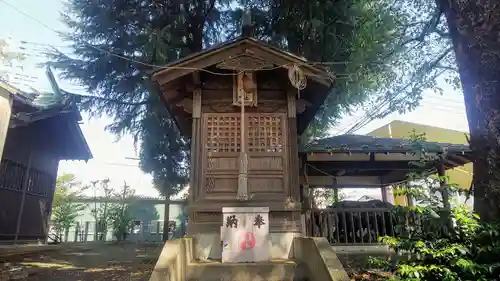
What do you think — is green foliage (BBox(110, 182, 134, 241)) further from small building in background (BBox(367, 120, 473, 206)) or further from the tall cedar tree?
small building in background (BBox(367, 120, 473, 206))

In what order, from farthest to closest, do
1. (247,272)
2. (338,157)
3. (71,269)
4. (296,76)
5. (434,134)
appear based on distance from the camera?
(434,134), (338,157), (296,76), (71,269), (247,272)

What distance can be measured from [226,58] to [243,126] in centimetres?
152

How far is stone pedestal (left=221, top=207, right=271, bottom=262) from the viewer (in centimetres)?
592

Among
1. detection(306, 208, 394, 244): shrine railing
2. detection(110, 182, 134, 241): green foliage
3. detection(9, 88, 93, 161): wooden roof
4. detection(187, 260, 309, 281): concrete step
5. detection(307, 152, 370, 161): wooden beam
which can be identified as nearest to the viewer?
detection(187, 260, 309, 281): concrete step

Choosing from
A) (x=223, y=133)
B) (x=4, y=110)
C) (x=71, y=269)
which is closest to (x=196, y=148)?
(x=223, y=133)

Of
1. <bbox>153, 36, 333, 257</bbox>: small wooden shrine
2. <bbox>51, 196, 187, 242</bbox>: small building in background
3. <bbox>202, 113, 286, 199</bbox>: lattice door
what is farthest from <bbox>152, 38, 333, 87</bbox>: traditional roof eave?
<bbox>51, 196, 187, 242</bbox>: small building in background

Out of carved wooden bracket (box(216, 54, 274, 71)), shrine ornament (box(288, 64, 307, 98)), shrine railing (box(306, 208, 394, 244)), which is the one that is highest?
carved wooden bracket (box(216, 54, 274, 71))

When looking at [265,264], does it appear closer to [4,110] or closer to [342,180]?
[4,110]

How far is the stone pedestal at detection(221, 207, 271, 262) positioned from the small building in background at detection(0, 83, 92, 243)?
6.03 metres

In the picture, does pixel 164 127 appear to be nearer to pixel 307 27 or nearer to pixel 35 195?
pixel 35 195

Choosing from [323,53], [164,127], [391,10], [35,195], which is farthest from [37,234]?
A: [391,10]

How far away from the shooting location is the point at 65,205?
59.9 feet

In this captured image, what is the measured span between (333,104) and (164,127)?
6748 mm

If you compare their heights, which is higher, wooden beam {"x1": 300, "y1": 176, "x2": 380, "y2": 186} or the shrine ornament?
the shrine ornament
